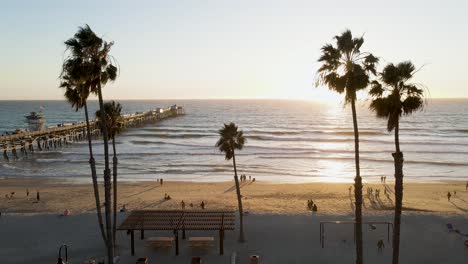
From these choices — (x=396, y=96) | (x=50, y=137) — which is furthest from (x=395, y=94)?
(x=50, y=137)

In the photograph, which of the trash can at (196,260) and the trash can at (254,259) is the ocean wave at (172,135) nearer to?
the trash can at (196,260)

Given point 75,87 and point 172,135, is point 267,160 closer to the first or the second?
point 172,135

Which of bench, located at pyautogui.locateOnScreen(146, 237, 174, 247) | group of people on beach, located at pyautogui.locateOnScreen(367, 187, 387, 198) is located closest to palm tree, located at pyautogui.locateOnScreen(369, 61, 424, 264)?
bench, located at pyautogui.locateOnScreen(146, 237, 174, 247)

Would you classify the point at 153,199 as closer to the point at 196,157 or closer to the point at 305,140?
the point at 196,157

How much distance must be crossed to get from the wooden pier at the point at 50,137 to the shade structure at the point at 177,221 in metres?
18.8

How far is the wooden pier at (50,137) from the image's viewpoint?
2544 inches

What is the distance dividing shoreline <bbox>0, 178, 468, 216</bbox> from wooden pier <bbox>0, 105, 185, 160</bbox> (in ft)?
26.4

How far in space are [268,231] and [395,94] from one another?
11773mm

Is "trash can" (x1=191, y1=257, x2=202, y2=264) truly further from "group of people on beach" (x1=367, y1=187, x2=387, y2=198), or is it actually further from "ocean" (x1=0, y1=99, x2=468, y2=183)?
"ocean" (x1=0, y1=99, x2=468, y2=183)

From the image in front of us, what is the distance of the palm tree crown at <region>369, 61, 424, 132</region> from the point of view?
14.8m

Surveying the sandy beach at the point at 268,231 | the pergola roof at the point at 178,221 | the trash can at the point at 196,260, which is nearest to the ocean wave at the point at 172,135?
the sandy beach at the point at 268,231

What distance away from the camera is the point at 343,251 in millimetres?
21781

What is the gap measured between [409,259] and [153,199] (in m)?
21.0

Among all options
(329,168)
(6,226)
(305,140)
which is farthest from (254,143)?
(6,226)
